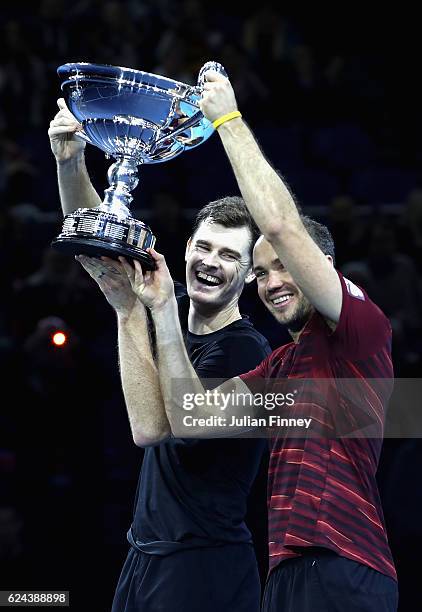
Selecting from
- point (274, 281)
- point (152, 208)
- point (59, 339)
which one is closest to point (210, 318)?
point (274, 281)

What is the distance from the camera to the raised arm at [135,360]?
249 cm

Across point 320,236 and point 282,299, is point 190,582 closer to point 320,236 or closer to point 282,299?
point 282,299

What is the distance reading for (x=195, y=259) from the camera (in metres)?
2.78

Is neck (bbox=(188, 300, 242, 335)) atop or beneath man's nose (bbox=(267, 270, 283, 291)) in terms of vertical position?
atop

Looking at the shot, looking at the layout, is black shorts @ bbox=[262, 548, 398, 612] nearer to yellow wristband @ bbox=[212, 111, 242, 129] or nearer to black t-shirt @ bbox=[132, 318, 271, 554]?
black t-shirt @ bbox=[132, 318, 271, 554]

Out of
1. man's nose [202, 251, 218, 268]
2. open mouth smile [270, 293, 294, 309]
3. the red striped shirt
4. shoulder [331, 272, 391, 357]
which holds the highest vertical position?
man's nose [202, 251, 218, 268]

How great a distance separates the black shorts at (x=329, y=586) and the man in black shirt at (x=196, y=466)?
471 millimetres

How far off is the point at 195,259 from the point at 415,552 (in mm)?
1813

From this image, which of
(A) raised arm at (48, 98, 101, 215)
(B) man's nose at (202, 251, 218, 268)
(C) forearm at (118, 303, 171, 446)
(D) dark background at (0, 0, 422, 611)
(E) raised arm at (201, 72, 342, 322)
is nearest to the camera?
(E) raised arm at (201, 72, 342, 322)

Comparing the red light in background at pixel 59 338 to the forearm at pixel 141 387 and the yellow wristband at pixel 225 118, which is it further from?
the yellow wristband at pixel 225 118

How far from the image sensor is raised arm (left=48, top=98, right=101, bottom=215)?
112 inches

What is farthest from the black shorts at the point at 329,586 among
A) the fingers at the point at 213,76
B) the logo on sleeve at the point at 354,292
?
the fingers at the point at 213,76

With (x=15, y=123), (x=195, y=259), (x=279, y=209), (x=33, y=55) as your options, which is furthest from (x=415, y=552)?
(x=33, y=55)

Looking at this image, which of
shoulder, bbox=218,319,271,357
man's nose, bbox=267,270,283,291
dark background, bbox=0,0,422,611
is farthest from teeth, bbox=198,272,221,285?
dark background, bbox=0,0,422,611
